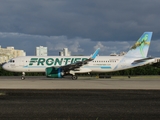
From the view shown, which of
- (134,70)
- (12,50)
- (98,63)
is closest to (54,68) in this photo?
(98,63)

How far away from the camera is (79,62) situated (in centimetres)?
4109

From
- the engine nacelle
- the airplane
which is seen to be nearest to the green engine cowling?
the engine nacelle

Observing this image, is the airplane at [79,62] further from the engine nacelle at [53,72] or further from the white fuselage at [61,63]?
the engine nacelle at [53,72]

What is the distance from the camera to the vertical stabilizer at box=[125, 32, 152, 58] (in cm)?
4559

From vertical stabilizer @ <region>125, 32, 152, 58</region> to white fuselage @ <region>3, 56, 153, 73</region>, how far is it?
148 centimetres

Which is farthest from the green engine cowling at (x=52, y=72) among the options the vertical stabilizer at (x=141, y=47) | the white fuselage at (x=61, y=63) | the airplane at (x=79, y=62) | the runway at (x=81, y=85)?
the vertical stabilizer at (x=141, y=47)

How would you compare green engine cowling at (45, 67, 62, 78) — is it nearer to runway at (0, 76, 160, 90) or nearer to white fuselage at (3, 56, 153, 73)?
white fuselage at (3, 56, 153, 73)

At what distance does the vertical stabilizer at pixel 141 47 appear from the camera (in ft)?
150

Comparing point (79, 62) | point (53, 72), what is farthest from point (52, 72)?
point (79, 62)

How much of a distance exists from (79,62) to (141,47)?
430 inches
